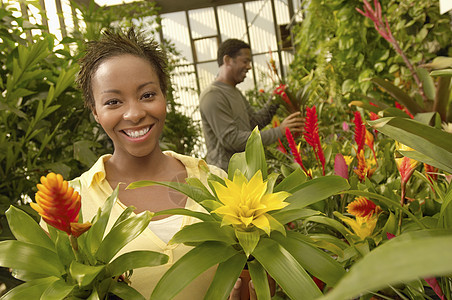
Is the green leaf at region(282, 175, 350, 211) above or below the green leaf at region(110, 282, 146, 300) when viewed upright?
above

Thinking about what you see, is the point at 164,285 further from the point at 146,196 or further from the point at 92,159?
the point at 92,159

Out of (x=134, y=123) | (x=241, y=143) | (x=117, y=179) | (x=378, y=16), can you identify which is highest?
(x=378, y=16)

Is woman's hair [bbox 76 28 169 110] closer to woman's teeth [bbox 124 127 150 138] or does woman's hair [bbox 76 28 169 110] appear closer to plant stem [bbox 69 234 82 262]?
woman's teeth [bbox 124 127 150 138]

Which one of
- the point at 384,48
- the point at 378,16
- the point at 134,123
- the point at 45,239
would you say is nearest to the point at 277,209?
the point at 45,239

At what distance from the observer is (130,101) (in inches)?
33.6

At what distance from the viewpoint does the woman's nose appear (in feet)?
2.75

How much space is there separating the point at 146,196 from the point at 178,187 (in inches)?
12.7

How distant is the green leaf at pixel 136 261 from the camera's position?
487mm

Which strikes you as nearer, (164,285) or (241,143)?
(164,285)

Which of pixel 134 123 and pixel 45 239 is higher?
pixel 134 123

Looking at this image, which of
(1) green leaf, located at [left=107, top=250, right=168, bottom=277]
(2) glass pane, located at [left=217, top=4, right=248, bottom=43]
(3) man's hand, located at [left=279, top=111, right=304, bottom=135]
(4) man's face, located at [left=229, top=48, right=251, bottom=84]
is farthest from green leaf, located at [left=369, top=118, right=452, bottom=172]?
(2) glass pane, located at [left=217, top=4, right=248, bottom=43]

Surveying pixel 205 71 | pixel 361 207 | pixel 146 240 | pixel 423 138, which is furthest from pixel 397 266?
pixel 205 71

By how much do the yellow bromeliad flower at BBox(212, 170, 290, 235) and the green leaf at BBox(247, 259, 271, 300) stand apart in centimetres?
5

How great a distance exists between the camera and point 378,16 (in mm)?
1498
